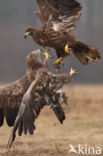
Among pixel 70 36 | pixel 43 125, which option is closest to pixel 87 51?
pixel 70 36

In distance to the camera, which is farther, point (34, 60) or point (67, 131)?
point (67, 131)

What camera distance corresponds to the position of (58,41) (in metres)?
8.29

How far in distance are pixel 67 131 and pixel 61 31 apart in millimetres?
3870

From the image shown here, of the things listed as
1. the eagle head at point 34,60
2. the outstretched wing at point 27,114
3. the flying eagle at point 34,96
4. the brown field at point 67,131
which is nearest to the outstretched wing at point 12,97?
the flying eagle at point 34,96

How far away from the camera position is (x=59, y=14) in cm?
853

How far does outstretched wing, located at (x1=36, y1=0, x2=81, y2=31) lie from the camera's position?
8434 mm

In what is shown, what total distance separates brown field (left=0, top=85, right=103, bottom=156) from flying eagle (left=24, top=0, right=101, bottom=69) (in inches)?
22.0

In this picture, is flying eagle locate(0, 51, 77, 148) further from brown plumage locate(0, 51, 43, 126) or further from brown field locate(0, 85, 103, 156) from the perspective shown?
brown field locate(0, 85, 103, 156)

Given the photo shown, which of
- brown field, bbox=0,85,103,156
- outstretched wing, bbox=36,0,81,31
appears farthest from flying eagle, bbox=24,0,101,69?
brown field, bbox=0,85,103,156

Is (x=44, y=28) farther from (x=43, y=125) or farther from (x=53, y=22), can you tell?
(x=43, y=125)

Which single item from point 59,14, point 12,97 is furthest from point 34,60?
point 59,14

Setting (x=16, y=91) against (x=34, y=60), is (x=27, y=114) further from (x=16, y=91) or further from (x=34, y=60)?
(x=34, y=60)

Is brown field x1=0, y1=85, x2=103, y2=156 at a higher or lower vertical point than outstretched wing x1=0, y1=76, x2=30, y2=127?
lower

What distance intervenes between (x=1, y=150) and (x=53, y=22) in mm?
2331
